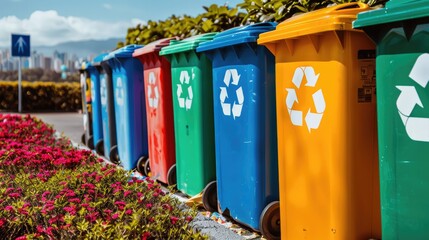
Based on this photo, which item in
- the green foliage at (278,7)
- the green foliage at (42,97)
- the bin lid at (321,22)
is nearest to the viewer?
the bin lid at (321,22)

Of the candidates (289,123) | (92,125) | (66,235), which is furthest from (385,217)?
(92,125)

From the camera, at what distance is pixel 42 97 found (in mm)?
22281

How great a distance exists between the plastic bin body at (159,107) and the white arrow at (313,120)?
2.73 metres

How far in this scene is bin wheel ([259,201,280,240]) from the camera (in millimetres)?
4160

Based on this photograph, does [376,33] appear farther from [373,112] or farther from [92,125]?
[92,125]

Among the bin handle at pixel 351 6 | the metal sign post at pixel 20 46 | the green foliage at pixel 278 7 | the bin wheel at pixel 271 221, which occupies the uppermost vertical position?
the metal sign post at pixel 20 46

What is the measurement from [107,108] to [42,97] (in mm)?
15137

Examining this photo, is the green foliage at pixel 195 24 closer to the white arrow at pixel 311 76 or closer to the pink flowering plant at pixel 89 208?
the pink flowering plant at pixel 89 208

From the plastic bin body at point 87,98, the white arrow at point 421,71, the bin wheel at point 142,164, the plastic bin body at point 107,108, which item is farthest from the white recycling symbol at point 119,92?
the white arrow at point 421,71

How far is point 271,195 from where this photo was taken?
167 inches

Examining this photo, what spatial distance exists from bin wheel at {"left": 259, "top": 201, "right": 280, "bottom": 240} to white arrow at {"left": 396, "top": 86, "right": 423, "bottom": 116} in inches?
61.3

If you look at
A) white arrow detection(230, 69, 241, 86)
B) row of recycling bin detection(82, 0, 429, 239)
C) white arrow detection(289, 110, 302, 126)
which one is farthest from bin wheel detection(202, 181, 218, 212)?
white arrow detection(289, 110, 302, 126)

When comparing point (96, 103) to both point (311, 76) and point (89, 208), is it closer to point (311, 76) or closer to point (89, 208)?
point (89, 208)

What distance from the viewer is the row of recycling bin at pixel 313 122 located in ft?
9.38
